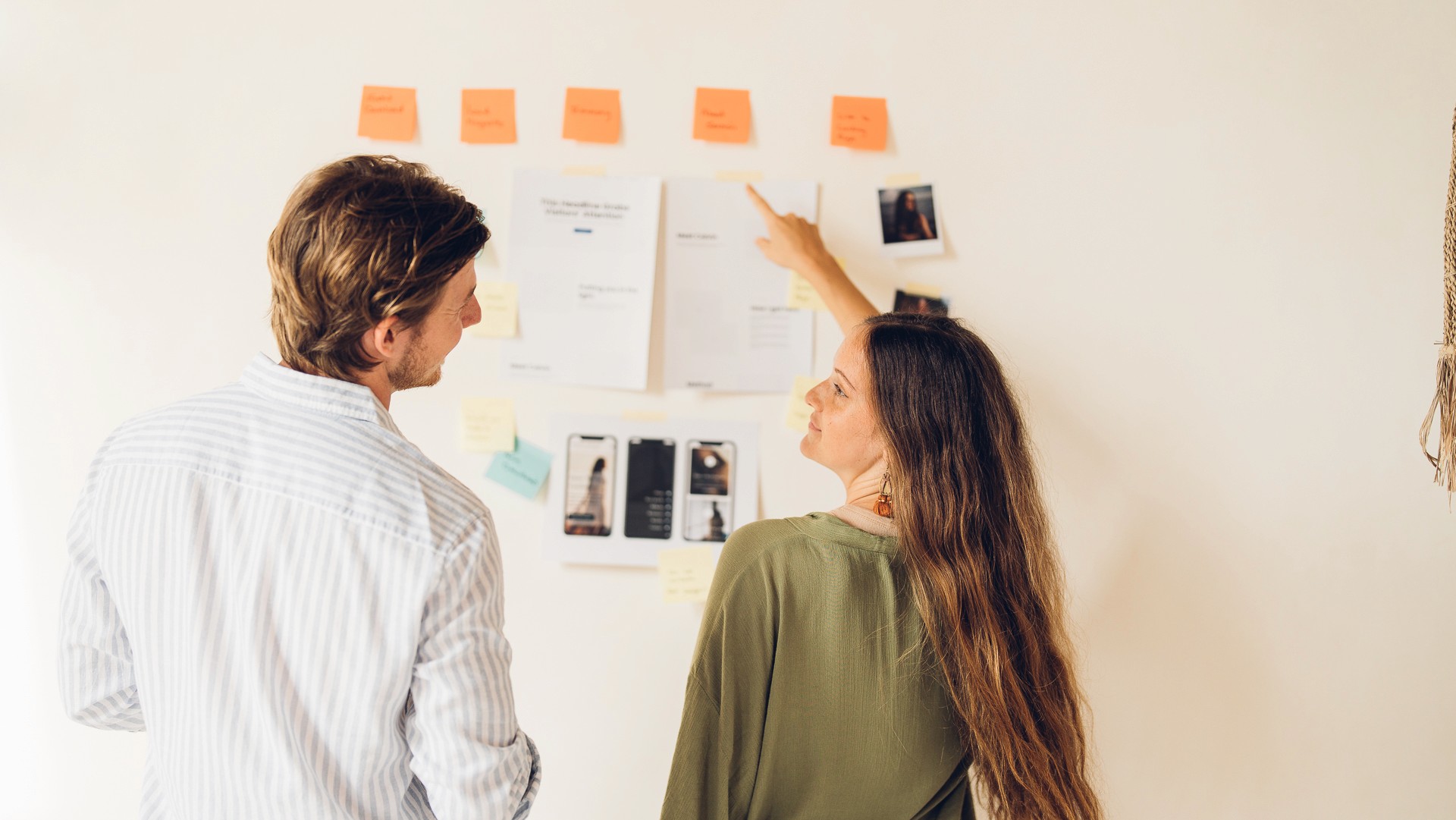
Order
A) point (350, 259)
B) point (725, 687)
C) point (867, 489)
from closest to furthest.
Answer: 1. point (350, 259)
2. point (725, 687)
3. point (867, 489)

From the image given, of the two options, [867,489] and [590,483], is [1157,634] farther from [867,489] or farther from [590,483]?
[590,483]

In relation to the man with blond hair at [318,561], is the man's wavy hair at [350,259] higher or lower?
higher

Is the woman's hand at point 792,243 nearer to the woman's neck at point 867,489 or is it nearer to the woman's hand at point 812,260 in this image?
the woman's hand at point 812,260

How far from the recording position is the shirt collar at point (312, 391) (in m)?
0.82

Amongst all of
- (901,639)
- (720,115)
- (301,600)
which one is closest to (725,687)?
(901,639)

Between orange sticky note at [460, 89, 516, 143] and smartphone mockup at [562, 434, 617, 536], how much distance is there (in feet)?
1.69

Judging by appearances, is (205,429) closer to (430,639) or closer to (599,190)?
(430,639)

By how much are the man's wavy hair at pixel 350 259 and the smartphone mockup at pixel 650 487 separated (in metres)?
0.71

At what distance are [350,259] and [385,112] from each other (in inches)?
31.1

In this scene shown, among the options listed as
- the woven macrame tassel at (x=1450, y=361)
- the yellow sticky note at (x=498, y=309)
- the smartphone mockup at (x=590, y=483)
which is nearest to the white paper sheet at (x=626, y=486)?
the smartphone mockup at (x=590, y=483)

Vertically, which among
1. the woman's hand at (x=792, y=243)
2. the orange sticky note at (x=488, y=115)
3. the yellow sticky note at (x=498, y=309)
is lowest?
the yellow sticky note at (x=498, y=309)

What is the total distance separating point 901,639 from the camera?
3.45ft

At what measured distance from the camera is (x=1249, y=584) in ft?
5.23

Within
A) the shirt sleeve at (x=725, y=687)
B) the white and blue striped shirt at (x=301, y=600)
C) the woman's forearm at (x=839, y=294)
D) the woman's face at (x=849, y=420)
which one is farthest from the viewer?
the woman's forearm at (x=839, y=294)
